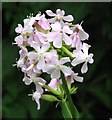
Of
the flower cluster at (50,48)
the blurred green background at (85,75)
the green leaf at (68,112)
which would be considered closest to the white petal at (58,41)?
the flower cluster at (50,48)

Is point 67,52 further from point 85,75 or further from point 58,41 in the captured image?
point 85,75

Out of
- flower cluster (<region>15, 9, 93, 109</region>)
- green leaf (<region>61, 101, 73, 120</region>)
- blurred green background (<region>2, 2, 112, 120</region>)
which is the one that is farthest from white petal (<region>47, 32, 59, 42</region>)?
blurred green background (<region>2, 2, 112, 120</region>)

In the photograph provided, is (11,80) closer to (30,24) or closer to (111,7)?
(111,7)

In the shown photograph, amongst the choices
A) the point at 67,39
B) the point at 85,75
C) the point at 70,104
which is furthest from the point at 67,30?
the point at 85,75

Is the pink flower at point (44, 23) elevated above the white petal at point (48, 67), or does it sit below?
above

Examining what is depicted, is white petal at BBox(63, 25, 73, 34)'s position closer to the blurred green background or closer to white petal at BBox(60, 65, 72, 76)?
white petal at BBox(60, 65, 72, 76)

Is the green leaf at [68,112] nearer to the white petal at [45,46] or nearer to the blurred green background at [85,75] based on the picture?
the white petal at [45,46]

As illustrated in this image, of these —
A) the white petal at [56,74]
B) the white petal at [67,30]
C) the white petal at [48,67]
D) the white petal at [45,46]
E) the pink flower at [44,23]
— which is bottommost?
the white petal at [56,74]

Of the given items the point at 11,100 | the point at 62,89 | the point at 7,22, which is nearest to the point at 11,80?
the point at 11,100
